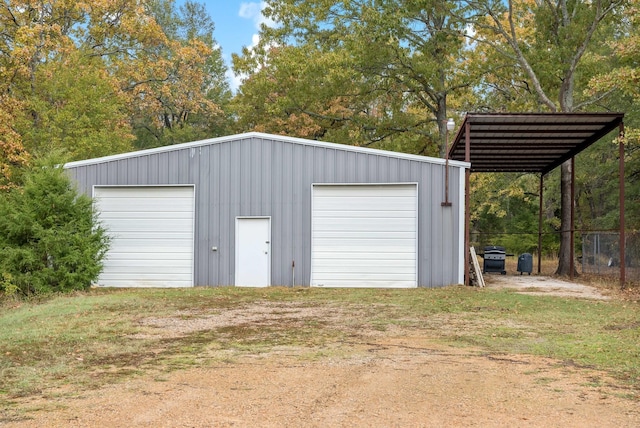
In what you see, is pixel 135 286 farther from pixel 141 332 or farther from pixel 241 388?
pixel 241 388

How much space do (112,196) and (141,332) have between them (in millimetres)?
8327

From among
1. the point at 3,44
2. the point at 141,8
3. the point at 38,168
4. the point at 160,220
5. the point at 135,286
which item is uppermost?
the point at 141,8

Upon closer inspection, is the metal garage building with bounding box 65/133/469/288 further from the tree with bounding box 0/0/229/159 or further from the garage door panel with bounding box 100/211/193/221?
the tree with bounding box 0/0/229/159

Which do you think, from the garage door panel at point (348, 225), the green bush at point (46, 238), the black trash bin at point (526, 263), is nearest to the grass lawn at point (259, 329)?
the green bush at point (46, 238)

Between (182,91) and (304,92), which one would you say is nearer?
(304,92)

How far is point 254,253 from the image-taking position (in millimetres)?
14758

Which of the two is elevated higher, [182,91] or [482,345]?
[182,91]

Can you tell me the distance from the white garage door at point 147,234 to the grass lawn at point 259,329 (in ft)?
8.26

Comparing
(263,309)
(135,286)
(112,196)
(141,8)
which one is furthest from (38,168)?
(141,8)

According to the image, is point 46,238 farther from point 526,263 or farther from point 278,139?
point 526,263

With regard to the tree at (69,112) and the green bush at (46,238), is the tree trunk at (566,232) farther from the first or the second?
the tree at (69,112)

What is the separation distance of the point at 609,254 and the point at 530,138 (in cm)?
556

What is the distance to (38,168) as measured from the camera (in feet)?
42.5

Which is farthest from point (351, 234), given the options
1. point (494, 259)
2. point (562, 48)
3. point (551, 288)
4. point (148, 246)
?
point (562, 48)
